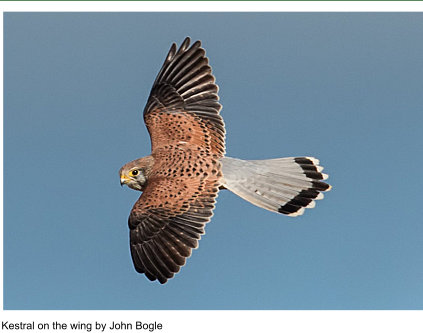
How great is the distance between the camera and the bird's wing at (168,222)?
15.7 ft

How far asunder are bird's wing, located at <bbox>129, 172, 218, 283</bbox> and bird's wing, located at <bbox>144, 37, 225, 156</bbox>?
62 cm

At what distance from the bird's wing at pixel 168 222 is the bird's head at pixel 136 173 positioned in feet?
0.81

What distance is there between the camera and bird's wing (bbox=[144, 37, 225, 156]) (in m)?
5.68

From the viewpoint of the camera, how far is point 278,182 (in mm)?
5410

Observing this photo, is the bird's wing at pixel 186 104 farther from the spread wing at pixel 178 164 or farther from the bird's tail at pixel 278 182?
the bird's tail at pixel 278 182

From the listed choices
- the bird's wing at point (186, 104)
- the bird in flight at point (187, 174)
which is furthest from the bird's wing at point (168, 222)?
the bird's wing at point (186, 104)

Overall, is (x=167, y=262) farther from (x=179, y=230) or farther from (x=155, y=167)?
(x=155, y=167)

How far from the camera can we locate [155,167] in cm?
539

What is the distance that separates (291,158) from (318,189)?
0.45m

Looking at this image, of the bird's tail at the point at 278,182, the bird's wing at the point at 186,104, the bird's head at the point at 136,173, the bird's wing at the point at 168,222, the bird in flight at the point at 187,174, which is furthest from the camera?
the bird's wing at the point at 186,104

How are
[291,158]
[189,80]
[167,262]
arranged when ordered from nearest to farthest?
[167,262]
[291,158]
[189,80]

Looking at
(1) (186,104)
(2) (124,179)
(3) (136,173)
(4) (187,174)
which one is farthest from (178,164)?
(1) (186,104)
